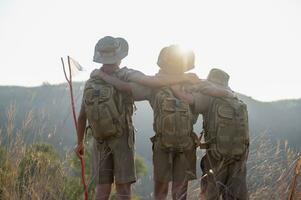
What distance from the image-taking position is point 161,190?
3637 millimetres

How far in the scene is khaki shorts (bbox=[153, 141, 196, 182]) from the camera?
3.55m

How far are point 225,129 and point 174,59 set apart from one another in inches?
28.9

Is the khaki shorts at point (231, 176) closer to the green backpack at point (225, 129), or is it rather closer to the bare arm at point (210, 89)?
the green backpack at point (225, 129)

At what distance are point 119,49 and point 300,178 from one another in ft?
5.69

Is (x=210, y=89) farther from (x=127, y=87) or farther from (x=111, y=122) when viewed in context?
(x=111, y=122)

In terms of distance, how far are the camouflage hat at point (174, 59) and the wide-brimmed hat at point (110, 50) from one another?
0.31 meters

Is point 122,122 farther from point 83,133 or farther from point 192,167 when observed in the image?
point 192,167

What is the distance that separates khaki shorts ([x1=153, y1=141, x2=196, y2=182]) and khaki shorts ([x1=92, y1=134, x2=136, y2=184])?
0.19 meters

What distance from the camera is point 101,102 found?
11.5ft

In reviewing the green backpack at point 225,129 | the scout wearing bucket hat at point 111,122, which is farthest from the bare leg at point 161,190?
the green backpack at point 225,129

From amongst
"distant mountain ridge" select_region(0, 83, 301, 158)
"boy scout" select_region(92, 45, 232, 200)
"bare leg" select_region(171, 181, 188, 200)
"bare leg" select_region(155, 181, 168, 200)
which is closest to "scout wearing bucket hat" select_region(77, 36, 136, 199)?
"boy scout" select_region(92, 45, 232, 200)

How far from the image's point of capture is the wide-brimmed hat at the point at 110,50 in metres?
3.67

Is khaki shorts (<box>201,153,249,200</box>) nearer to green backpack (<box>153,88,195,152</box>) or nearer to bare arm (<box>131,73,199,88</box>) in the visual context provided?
green backpack (<box>153,88,195,152</box>)

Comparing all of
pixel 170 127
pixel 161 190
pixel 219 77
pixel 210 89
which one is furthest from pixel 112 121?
pixel 219 77
